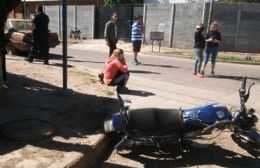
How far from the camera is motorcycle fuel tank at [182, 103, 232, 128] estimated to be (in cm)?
575

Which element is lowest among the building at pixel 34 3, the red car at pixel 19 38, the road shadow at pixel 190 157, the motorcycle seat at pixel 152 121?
the road shadow at pixel 190 157

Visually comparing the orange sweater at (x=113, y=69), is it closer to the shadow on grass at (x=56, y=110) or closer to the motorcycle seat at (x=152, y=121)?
the shadow on grass at (x=56, y=110)

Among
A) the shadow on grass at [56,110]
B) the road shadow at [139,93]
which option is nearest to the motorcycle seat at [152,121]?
the shadow on grass at [56,110]

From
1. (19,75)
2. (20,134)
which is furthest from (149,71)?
(20,134)

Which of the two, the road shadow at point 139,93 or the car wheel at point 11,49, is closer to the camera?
the road shadow at point 139,93

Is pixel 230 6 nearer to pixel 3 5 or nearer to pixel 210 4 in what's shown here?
pixel 210 4

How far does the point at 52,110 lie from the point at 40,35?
6.45m

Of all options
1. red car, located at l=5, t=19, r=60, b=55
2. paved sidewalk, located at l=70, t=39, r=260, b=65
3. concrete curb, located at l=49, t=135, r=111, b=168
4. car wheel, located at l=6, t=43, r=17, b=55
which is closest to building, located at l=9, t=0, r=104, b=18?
paved sidewalk, located at l=70, t=39, r=260, b=65

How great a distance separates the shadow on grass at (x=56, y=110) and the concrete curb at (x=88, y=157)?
0.13 m

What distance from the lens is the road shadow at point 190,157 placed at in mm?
5676

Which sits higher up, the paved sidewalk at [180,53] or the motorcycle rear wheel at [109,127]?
the motorcycle rear wheel at [109,127]

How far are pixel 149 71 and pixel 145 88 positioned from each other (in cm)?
311

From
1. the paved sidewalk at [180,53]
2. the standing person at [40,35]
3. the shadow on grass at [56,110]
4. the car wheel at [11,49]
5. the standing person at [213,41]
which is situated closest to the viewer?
the shadow on grass at [56,110]

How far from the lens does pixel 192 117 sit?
579cm
